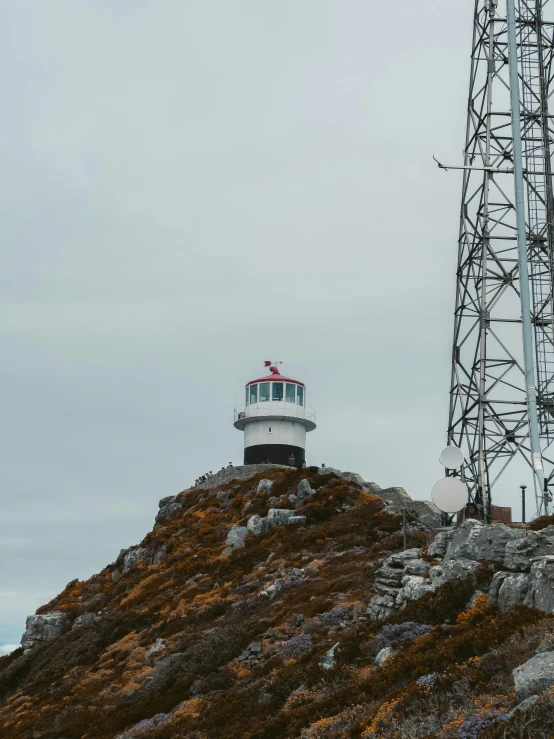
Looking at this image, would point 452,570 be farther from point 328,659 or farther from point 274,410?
point 274,410

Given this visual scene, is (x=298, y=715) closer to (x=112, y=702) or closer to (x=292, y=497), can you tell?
(x=112, y=702)

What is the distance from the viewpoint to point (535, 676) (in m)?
13.1

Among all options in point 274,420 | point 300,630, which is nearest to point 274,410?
point 274,420

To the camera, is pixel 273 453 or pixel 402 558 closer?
pixel 402 558

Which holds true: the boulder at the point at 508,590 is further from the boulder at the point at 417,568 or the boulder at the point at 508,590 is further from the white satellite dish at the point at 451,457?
the white satellite dish at the point at 451,457

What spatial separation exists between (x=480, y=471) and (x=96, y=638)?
1804cm

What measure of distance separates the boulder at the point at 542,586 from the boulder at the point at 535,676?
178 inches

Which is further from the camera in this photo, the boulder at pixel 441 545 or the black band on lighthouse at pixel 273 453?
the black band on lighthouse at pixel 273 453

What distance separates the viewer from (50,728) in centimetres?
2944

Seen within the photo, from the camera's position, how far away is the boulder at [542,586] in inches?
722

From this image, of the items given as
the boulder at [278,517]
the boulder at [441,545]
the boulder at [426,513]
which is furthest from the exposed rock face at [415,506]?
the boulder at [441,545]

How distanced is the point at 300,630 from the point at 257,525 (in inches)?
646

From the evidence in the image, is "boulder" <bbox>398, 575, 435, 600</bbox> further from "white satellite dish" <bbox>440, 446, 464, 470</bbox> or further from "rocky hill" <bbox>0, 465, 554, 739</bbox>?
"white satellite dish" <bbox>440, 446, 464, 470</bbox>

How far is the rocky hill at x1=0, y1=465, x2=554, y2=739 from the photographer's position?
52.2 feet
